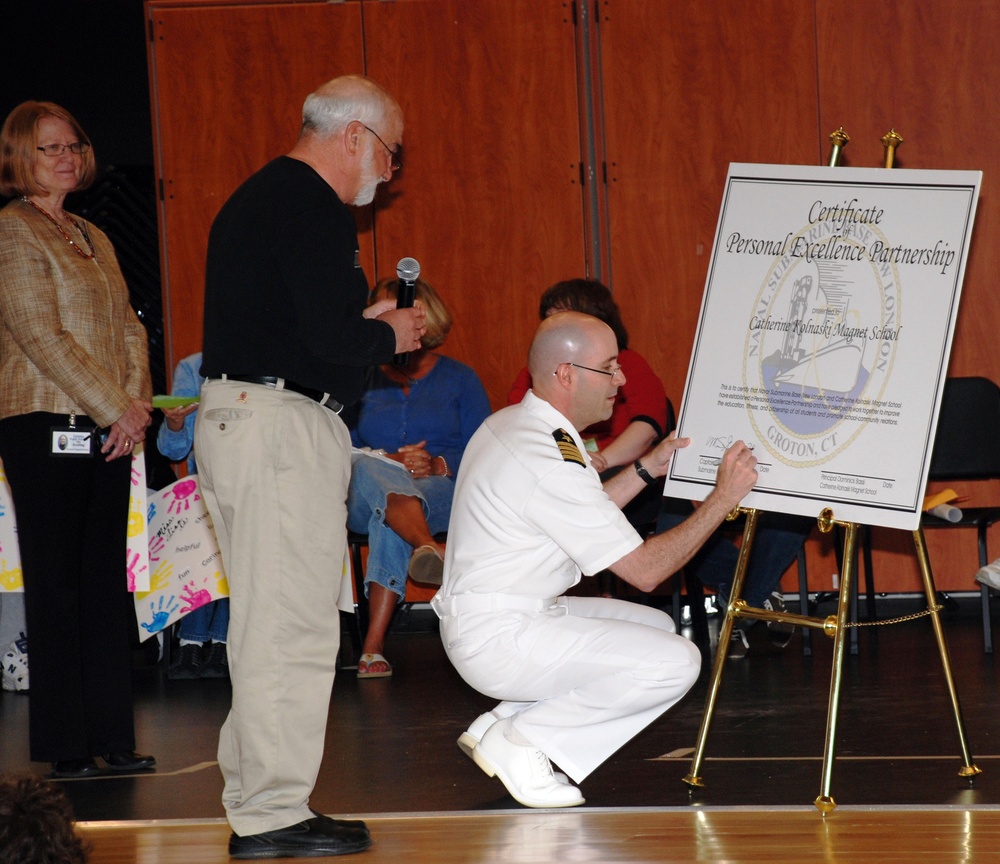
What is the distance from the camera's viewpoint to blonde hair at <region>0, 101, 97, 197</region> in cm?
314

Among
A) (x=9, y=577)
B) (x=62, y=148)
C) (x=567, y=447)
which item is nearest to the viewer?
(x=567, y=447)

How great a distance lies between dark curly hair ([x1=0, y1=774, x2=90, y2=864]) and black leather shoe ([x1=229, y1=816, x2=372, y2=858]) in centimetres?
104

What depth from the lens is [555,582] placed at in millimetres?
2799

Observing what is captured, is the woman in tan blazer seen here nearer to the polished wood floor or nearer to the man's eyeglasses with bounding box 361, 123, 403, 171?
the polished wood floor

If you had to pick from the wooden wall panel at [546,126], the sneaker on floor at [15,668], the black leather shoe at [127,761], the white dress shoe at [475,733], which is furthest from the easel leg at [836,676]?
the sneaker on floor at [15,668]

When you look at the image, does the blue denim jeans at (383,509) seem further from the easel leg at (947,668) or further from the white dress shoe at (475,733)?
the easel leg at (947,668)

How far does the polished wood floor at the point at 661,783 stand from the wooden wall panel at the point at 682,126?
2067mm

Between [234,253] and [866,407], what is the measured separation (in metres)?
1.40

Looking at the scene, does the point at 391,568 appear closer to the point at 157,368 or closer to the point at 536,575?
the point at 536,575

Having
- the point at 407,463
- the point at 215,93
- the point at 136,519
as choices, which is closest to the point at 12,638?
the point at 136,519

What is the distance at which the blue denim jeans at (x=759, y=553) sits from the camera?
179 inches

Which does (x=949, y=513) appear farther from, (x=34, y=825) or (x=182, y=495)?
(x=34, y=825)

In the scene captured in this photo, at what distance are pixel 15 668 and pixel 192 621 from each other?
0.72 m

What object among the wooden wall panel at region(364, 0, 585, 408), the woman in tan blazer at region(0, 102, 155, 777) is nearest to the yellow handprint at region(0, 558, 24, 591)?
the woman in tan blazer at region(0, 102, 155, 777)
